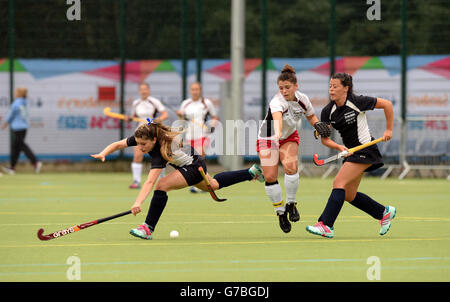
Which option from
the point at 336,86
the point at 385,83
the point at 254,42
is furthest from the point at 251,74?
the point at 336,86

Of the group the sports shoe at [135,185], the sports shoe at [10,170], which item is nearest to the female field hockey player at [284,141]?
the sports shoe at [135,185]

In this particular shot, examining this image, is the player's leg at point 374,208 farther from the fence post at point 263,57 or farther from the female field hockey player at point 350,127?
the fence post at point 263,57

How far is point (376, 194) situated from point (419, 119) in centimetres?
465

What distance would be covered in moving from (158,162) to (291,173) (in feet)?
5.53

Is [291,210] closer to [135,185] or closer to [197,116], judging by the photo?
[197,116]

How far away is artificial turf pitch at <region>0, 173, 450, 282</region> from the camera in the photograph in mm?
6383

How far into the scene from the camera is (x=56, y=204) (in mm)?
12383

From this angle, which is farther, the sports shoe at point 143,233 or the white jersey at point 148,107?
the white jersey at point 148,107

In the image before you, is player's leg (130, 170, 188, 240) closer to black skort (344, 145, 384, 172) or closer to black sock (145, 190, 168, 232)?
black sock (145, 190, 168, 232)

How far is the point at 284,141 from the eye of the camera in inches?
365

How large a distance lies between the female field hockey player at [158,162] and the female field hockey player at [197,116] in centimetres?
568

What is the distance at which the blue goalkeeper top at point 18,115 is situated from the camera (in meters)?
19.0

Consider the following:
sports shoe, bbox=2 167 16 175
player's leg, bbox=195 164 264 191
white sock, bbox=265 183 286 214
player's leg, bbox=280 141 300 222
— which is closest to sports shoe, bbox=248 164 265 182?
player's leg, bbox=195 164 264 191

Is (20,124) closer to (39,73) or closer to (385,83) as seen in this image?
(39,73)
